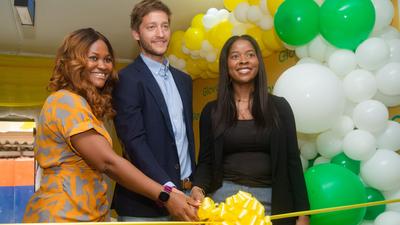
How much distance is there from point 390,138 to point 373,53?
0.55 meters

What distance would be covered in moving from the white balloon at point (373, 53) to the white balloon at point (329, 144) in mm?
494

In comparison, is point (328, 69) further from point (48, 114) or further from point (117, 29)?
point (117, 29)

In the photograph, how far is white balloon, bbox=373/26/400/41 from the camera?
9.43ft

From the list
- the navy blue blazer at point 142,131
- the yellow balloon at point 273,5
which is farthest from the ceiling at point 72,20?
the navy blue blazer at point 142,131

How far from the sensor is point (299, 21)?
2898 mm

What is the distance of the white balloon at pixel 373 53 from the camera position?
268 centimetres

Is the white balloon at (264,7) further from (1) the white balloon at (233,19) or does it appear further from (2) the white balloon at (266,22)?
(1) the white balloon at (233,19)

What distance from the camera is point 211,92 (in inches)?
219

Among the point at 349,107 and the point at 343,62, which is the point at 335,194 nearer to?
the point at 349,107

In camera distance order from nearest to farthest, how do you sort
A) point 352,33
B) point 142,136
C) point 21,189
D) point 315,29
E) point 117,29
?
point 142,136, point 352,33, point 315,29, point 117,29, point 21,189

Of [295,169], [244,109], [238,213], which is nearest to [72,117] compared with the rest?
[238,213]

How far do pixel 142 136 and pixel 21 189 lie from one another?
234 inches

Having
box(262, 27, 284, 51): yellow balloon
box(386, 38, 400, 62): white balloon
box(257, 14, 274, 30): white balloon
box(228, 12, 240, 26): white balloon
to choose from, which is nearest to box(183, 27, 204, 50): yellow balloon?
box(228, 12, 240, 26): white balloon

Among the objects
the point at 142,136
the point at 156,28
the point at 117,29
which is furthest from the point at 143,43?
the point at 117,29
